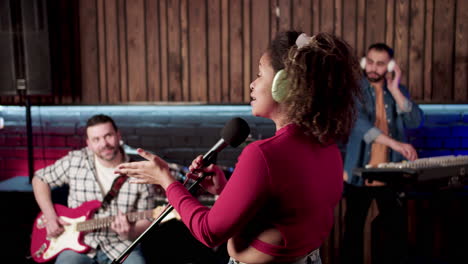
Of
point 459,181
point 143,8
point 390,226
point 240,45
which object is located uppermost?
point 143,8

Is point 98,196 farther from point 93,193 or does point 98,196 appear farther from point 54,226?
point 54,226

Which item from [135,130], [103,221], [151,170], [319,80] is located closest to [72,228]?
[103,221]

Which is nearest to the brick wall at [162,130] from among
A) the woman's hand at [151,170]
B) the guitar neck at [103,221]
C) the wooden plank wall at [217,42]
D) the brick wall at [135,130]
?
the brick wall at [135,130]

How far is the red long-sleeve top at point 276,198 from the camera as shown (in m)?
0.92

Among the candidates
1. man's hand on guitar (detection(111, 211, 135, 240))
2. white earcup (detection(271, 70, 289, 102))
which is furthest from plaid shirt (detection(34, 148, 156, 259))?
white earcup (detection(271, 70, 289, 102))

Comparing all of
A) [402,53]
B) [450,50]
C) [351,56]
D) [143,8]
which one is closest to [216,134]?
[143,8]

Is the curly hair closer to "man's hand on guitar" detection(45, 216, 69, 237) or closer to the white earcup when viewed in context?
the white earcup

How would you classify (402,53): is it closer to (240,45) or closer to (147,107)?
(240,45)

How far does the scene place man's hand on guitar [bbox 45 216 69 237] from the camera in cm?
243

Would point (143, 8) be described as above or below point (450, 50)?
above

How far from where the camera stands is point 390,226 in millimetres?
2465

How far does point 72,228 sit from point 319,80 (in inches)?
76.7

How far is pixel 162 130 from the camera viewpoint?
146 inches

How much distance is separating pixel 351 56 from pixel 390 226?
171cm
